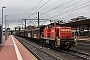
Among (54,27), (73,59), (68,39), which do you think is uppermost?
(54,27)

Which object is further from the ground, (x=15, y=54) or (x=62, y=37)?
(x=62, y=37)

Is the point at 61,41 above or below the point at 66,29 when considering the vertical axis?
below

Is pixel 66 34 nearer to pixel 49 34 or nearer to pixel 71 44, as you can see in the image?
pixel 71 44

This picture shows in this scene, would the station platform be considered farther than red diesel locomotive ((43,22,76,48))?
No

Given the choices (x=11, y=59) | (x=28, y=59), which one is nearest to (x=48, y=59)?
(x=28, y=59)

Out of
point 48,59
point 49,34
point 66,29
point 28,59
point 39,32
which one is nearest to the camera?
point 28,59

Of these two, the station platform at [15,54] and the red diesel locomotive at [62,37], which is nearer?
the station platform at [15,54]

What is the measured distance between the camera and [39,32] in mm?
30094

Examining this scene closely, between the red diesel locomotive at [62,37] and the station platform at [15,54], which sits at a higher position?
the red diesel locomotive at [62,37]

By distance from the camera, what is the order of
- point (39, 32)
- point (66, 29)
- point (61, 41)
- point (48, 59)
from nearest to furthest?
point (48, 59)
point (61, 41)
point (66, 29)
point (39, 32)

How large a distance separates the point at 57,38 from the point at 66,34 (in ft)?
4.96

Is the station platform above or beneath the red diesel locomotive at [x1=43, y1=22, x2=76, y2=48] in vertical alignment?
beneath

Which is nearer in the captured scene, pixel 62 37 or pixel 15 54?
pixel 15 54

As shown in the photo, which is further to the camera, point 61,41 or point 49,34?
point 49,34
